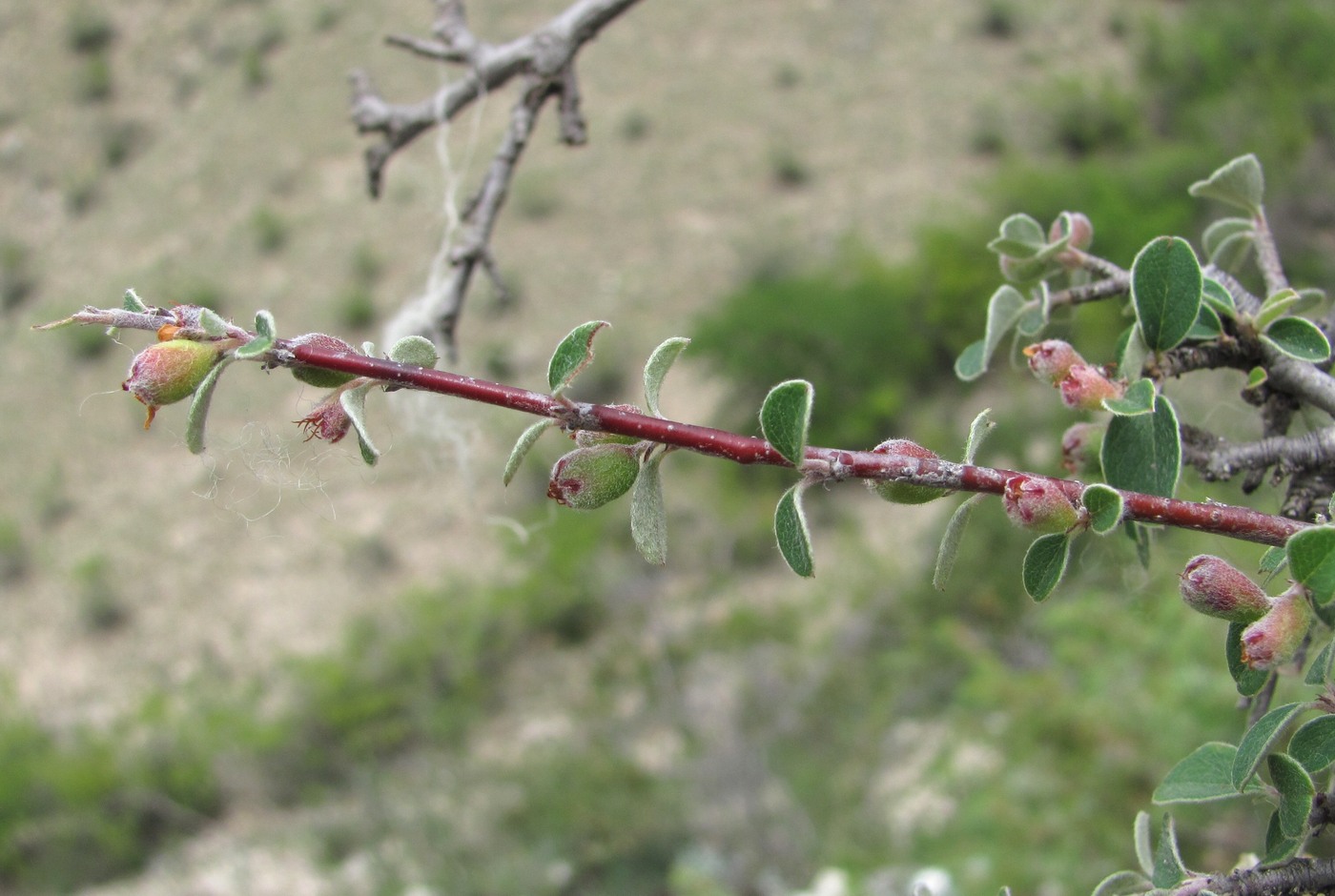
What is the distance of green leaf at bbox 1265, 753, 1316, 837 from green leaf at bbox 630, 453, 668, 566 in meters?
0.22

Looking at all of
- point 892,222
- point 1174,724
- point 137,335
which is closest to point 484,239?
point 1174,724

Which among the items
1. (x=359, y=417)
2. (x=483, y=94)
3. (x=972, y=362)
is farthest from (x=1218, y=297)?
(x=483, y=94)

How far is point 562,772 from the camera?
2.98 meters

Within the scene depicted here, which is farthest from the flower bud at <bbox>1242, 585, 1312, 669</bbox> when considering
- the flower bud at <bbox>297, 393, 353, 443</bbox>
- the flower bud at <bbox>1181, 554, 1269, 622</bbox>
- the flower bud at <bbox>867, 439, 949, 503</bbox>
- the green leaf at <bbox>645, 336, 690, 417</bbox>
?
the flower bud at <bbox>297, 393, 353, 443</bbox>

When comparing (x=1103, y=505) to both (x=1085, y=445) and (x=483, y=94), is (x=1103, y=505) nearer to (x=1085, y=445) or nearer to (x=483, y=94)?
(x=1085, y=445)

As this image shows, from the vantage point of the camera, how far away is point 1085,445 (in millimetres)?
444

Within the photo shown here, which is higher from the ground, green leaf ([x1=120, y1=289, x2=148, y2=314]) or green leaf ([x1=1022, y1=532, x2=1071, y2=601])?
green leaf ([x1=120, y1=289, x2=148, y2=314])

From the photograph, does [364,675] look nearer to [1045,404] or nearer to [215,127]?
[1045,404]

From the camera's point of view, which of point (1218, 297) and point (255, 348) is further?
point (1218, 297)

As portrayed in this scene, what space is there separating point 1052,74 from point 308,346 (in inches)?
302

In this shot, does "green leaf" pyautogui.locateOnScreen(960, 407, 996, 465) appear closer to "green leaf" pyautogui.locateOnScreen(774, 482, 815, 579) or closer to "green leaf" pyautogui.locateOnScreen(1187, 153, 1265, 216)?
"green leaf" pyautogui.locateOnScreen(774, 482, 815, 579)

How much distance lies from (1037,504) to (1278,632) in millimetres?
84

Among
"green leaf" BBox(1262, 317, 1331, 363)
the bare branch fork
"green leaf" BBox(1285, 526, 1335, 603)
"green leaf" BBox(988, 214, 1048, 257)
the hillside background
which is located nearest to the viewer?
"green leaf" BBox(1285, 526, 1335, 603)

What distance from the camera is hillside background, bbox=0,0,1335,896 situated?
2.43 meters
